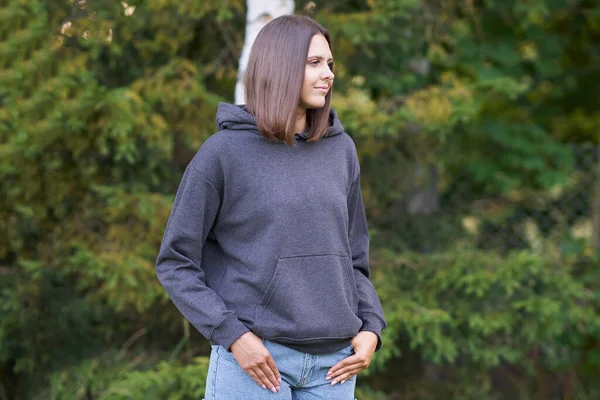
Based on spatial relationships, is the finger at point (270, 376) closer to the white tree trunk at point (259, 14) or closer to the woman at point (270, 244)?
the woman at point (270, 244)

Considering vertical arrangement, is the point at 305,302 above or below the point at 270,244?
below

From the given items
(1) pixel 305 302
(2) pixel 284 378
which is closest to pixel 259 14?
(1) pixel 305 302

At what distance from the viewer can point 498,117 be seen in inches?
196

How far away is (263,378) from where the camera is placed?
1.92 m

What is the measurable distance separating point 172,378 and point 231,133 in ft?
5.73

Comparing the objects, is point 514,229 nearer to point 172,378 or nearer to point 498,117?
point 498,117

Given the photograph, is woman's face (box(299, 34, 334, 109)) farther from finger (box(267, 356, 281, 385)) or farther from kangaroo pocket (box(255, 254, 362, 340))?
finger (box(267, 356, 281, 385))

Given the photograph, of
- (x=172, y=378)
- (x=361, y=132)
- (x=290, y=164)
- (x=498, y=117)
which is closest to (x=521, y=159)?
(x=498, y=117)

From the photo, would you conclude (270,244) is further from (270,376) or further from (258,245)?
(270,376)

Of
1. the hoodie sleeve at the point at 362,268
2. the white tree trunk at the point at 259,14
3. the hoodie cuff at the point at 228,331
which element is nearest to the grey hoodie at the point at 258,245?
the hoodie cuff at the point at 228,331

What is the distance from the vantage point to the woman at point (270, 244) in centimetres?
193

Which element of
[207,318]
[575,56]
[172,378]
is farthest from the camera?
[575,56]

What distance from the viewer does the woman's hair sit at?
197 centimetres

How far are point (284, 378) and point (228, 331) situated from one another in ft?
0.73
